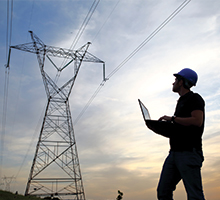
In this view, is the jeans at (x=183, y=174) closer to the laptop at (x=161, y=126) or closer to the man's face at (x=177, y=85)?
the laptop at (x=161, y=126)

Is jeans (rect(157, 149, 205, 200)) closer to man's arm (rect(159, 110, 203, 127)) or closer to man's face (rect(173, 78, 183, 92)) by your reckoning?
man's arm (rect(159, 110, 203, 127))

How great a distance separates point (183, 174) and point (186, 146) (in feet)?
1.16

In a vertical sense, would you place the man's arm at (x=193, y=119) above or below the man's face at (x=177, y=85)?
below

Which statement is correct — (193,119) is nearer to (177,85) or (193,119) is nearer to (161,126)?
(161,126)

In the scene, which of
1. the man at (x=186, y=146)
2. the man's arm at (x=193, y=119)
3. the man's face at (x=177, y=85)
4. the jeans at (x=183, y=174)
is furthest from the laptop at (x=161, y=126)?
the man's face at (x=177, y=85)

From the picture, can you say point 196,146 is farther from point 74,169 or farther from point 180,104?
point 74,169

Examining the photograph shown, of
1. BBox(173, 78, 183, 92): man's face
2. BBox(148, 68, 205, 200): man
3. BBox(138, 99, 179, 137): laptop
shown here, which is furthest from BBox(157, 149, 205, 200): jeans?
BBox(173, 78, 183, 92): man's face

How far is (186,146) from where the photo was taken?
3324 mm

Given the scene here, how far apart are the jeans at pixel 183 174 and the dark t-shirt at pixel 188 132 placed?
0.08 metres

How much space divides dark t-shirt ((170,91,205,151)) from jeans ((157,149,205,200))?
0.08m

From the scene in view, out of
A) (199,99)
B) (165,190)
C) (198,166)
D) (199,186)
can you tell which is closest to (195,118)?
(199,99)

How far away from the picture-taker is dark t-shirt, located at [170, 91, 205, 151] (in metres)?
3.34

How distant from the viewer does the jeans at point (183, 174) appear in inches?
123

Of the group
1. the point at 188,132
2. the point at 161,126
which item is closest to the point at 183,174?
the point at 188,132
